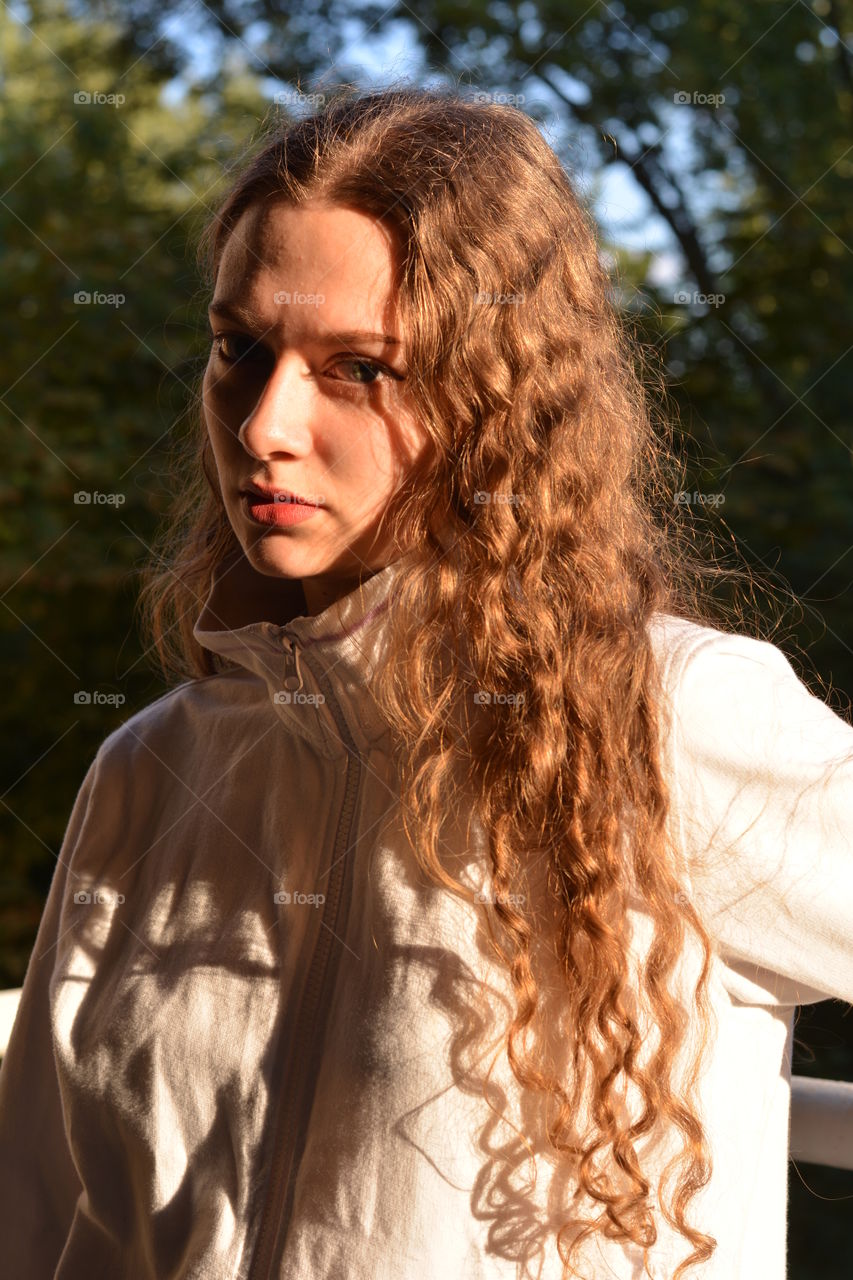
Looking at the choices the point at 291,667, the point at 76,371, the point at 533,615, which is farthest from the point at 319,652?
the point at 76,371

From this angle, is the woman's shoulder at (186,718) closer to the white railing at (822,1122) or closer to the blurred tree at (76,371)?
the white railing at (822,1122)

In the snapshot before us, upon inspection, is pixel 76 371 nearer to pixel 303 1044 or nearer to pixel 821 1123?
pixel 303 1044

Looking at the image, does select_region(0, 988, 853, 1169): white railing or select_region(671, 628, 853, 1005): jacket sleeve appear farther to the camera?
select_region(0, 988, 853, 1169): white railing

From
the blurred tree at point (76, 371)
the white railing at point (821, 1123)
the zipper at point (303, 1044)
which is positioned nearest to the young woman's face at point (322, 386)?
the zipper at point (303, 1044)

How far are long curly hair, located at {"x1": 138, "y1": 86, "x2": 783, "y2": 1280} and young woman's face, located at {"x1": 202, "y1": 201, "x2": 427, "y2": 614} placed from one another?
0.02m

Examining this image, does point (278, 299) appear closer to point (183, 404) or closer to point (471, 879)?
point (471, 879)

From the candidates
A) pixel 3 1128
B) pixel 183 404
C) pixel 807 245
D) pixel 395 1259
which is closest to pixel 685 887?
pixel 395 1259

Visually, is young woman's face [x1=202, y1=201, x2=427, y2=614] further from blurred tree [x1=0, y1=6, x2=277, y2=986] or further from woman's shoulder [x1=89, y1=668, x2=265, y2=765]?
blurred tree [x1=0, y1=6, x2=277, y2=986]

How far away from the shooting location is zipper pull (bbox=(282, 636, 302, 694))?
3.57 feet

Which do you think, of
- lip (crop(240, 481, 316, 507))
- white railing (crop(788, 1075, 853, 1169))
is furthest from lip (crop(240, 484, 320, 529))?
white railing (crop(788, 1075, 853, 1169))

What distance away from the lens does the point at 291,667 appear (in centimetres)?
110

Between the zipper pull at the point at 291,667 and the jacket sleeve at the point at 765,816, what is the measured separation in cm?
33

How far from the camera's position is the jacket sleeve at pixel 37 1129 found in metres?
1.24

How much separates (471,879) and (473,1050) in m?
0.13
